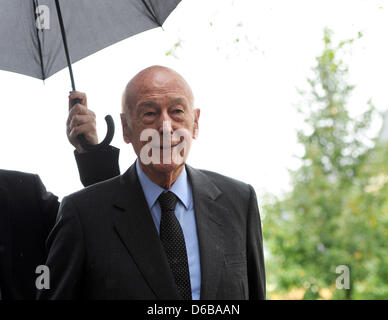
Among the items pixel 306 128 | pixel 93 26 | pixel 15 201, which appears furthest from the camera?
pixel 306 128

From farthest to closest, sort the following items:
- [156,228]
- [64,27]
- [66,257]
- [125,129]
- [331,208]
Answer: [331,208] → [64,27] → [125,129] → [156,228] → [66,257]

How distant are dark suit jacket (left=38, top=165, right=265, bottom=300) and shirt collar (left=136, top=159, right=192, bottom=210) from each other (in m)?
0.03

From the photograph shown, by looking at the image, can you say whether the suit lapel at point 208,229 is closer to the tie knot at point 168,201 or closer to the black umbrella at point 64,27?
the tie knot at point 168,201

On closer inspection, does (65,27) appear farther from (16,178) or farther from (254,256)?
(254,256)

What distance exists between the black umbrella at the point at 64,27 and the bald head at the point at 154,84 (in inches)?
35.0

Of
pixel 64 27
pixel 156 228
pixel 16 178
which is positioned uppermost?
pixel 64 27

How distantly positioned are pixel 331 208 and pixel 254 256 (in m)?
20.8

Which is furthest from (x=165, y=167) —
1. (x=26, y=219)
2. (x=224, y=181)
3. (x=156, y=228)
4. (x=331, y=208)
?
(x=331, y=208)

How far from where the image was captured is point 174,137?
7.07 ft

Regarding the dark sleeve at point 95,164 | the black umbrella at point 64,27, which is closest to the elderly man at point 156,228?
the dark sleeve at point 95,164

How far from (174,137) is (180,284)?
0.54 metres

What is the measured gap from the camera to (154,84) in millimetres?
2199
